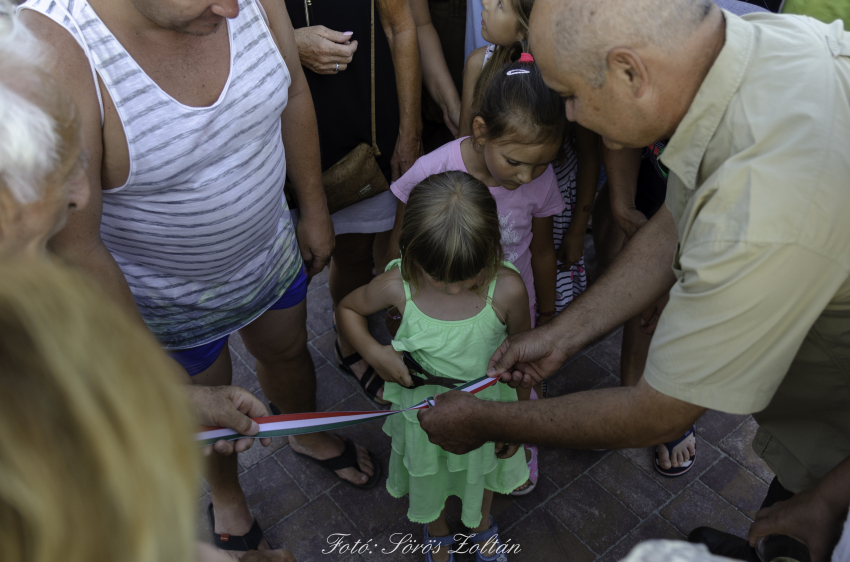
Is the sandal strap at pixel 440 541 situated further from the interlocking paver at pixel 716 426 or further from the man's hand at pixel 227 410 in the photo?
the interlocking paver at pixel 716 426

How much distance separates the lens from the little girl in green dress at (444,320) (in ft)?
7.61

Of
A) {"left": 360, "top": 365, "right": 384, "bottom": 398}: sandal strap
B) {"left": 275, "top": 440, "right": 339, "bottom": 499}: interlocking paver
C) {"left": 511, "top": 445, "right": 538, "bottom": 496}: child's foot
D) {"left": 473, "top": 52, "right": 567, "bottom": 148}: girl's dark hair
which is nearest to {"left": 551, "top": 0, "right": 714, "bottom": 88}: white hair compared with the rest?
{"left": 473, "top": 52, "right": 567, "bottom": 148}: girl's dark hair

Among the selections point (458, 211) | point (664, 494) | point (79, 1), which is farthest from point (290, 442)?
point (79, 1)

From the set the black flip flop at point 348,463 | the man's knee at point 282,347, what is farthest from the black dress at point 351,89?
the black flip flop at point 348,463

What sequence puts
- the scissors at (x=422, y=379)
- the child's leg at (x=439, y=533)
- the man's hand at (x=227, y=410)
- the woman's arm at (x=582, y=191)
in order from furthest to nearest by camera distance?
the woman's arm at (x=582, y=191) < the child's leg at (x=439, y=533) < the scissors at (x=422, y=379) < the man's hand at (x=227, y=410)

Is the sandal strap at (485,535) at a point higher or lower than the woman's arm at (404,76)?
lower

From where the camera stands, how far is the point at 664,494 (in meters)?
3.15

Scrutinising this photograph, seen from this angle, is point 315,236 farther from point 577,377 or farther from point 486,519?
point 577,377

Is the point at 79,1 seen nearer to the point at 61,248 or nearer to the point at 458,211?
the point at 61,248

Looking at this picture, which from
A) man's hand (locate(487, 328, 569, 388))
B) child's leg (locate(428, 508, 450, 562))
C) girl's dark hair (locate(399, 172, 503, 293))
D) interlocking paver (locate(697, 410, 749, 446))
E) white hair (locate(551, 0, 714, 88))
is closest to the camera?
white hair (locate(551, 0, 714, 88))

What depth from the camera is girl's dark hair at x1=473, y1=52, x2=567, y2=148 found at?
2.62 meters

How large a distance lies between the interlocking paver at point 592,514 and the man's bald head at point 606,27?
7.23 ft

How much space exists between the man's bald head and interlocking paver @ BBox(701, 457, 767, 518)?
7.88ft

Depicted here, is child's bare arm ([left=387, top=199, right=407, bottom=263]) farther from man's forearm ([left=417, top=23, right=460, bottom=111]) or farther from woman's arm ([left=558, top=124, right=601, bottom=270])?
woman's arm ([left=558, top=124, right=601, bottom=270])
